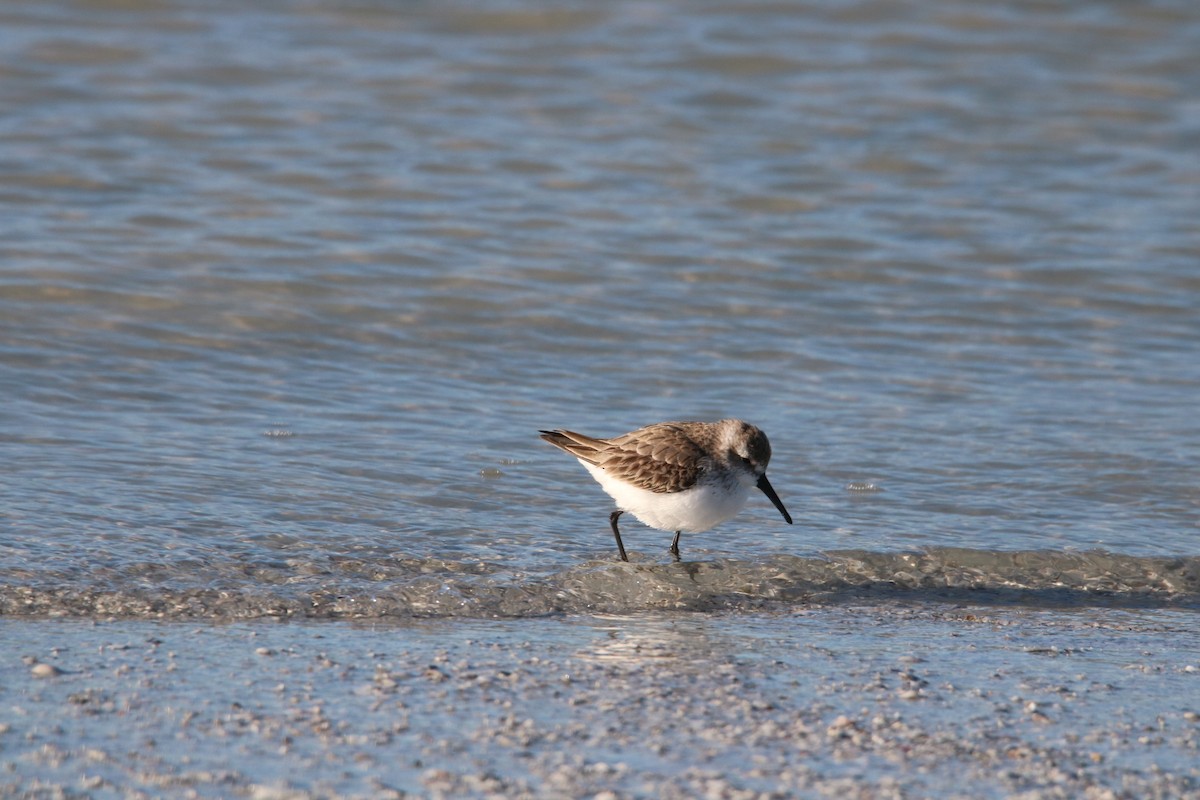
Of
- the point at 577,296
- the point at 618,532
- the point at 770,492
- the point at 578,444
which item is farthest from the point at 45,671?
the point at 577,296

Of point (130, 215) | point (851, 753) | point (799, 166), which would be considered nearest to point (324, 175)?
point (130, 215)

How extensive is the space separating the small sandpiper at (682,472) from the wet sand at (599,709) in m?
0.74

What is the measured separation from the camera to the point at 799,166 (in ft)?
49.9

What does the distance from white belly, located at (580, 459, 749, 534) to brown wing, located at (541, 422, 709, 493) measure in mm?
44

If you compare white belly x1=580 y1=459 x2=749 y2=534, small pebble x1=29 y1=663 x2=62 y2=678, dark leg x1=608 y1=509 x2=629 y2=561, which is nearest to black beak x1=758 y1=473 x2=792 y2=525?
white belly x1=580 y1=459 x2=749 y2=534

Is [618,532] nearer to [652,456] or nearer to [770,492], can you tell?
[652,456]

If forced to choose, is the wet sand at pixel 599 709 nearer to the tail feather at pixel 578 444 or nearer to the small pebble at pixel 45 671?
the small pebble at pixel 45 671

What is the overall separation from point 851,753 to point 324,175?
34.7 ft

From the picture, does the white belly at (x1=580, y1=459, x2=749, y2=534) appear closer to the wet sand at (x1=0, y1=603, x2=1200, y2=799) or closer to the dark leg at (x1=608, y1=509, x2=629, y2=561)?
the dark leg at (x1=608, y1=509, x2=629, y2=561)

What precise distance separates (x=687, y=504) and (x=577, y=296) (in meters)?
5.06

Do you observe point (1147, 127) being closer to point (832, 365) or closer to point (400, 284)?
point (832, 365)

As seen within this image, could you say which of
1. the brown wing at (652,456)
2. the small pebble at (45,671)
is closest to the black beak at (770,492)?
the brown wing at (652,456)

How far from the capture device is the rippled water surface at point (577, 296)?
7672mm

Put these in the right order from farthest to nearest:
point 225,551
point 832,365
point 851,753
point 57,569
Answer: point 832,365, point 225,551, point 57,569, point 851,753
